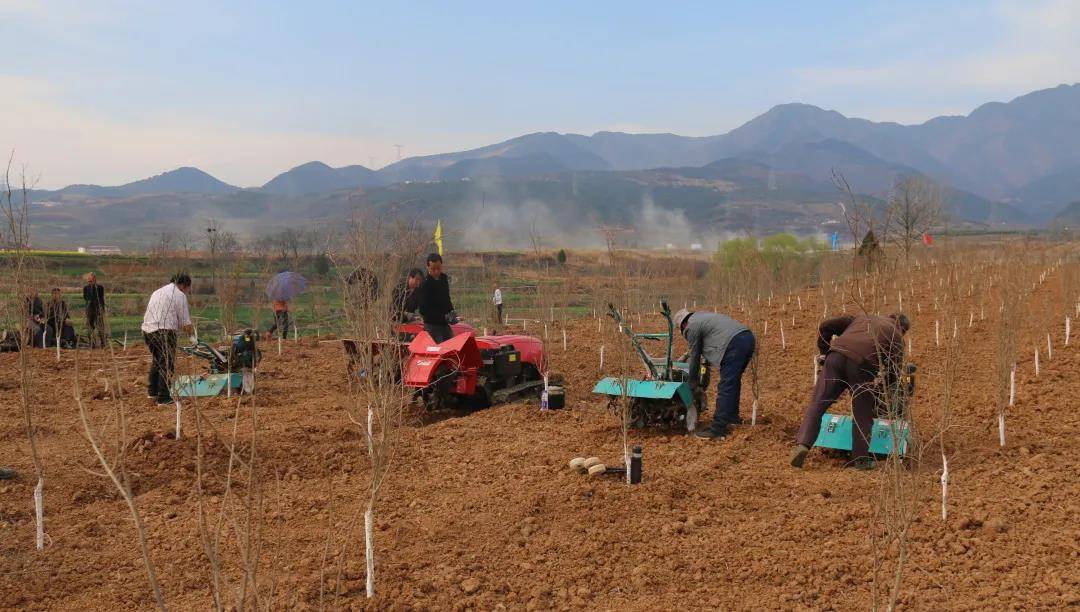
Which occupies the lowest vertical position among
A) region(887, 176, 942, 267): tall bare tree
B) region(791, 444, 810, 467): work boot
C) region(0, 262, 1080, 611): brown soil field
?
region(0, 262, 1080, 611): brown soil field

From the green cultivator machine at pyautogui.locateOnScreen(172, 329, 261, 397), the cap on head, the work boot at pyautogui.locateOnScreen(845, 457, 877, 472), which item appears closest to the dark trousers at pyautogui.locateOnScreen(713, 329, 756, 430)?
the cap on head

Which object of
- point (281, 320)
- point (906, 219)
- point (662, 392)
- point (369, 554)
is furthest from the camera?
point (281, 320)

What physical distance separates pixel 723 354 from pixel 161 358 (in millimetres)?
5748

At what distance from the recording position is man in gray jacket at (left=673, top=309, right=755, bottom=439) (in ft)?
24.4

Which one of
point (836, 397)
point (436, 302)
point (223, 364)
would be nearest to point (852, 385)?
point (836, 397)

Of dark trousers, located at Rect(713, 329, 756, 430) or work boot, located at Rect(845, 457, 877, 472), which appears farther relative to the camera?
dark trousers, located at Rect(713, 329, 756, 430)

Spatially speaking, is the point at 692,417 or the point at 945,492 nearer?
the point at 945,492

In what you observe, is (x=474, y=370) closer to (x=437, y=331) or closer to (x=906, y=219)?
(x=437, y=331)

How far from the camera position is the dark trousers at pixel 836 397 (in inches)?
252

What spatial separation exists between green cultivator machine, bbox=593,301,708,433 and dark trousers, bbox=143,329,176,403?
406 cm

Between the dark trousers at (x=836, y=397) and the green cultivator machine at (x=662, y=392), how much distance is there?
126cm

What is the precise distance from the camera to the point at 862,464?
649cm

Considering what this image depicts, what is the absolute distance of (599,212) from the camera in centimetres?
18988

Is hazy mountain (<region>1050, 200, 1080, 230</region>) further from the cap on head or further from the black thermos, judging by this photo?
the black thermos
